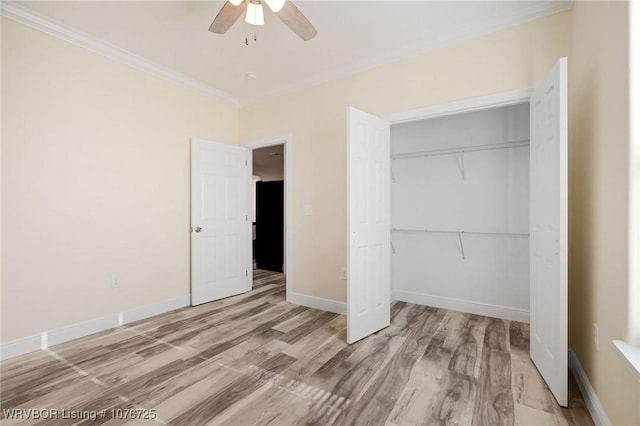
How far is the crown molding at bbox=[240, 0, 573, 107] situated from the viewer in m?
2.43

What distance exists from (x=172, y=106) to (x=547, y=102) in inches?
151

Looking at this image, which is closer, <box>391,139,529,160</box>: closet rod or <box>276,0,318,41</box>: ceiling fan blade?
<box>276,0,318,41</box>: ceiling fan blade

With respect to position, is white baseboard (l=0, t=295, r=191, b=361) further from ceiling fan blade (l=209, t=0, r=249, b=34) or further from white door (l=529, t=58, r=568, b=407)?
white door (l=529, t=58, r=568, b=407)

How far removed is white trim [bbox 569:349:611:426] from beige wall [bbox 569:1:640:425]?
5 centimetres

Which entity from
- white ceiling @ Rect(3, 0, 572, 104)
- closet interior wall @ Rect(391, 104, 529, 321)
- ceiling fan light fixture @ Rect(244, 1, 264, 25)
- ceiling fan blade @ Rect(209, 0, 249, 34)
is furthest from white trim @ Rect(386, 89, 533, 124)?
ceiling fan blade @ Rect(209, 0, 249, 34)

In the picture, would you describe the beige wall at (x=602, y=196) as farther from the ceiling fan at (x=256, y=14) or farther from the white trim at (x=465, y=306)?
the ceiling fan at (x=256, y=14)

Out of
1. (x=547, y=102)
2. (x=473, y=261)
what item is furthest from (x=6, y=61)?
(x=473, y=261)

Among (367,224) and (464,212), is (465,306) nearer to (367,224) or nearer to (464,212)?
(464,212)

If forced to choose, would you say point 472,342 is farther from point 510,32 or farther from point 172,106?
point 172,106

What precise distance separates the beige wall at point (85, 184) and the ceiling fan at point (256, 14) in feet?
5.60

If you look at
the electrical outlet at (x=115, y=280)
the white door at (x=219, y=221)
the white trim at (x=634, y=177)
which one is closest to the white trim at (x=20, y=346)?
the electrical outlet at (x=115, y=280)

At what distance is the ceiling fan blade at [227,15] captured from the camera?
1.99 metres

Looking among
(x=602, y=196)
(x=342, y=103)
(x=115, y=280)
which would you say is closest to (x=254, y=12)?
(x=342, y=103)

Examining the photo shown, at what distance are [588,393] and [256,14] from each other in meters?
3.27
